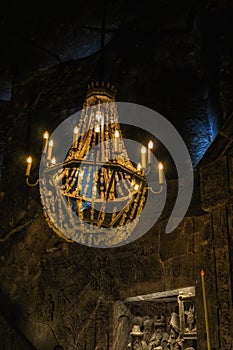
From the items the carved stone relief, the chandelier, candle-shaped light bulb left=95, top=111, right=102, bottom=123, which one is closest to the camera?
the chandelier

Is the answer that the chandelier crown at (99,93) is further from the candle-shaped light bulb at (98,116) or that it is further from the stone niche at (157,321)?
the stone niche at (157,321)

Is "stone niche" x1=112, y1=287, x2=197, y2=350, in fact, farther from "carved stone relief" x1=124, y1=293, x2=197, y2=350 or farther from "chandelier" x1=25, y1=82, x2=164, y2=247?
"chandelier" x1=25, y1=82, x2=164, y2=247

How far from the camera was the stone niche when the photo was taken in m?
3.85

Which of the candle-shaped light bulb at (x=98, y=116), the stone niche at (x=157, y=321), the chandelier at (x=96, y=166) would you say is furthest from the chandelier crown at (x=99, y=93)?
the stone niche at (x=157, y=321)

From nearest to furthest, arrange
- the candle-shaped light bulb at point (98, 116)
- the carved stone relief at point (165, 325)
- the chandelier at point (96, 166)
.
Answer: the chandelier at point (96, 166)
the candle-shaped light bulb at point (98, 116)
the carved stone relief at point (165, 325)

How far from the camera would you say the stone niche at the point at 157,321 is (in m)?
3.85

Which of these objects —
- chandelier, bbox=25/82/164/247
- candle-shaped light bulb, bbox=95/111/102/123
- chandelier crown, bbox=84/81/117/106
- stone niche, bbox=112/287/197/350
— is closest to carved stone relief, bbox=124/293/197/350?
stone niche, bbox=112/287/197/350

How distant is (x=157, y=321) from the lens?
14.0 ft

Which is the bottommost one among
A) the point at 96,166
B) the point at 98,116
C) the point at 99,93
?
the point at 96,166

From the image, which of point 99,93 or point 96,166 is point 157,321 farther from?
point 99,93

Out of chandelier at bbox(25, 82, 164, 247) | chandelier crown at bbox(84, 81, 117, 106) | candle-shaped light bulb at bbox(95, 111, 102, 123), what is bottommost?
chandelier at bbox(25, 82, 164, 247)

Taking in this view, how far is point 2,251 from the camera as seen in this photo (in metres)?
6.07

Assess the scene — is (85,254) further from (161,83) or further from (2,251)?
(161,83)

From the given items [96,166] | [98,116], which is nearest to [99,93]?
[98,116]
